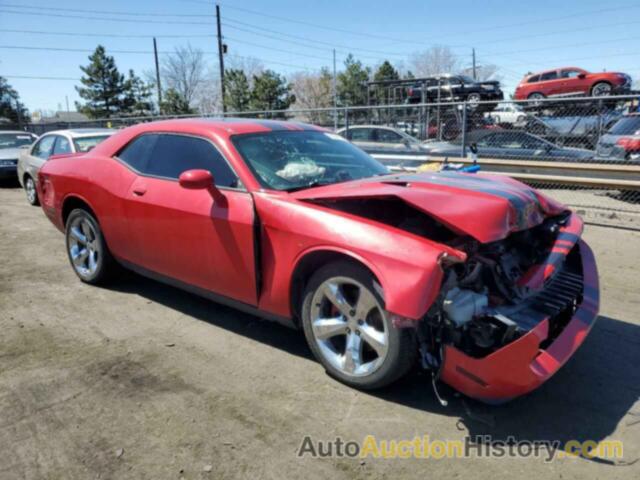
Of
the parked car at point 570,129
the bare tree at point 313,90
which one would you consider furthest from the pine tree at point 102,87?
the parked car at point 570,129

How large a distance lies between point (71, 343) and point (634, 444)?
12.0ft

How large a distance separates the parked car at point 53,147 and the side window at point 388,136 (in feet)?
21.3

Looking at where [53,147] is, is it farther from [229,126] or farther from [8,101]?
[8,101]

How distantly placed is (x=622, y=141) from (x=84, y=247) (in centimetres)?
955

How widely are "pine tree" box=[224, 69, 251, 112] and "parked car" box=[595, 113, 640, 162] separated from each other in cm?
2953

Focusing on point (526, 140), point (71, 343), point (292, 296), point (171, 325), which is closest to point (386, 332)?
point (292, 296)

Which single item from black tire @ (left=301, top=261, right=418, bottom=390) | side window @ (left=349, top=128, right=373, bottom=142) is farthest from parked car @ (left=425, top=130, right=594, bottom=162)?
black tire @ (left=301, top=261, right=418, bottom=390)

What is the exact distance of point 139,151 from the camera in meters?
4.28

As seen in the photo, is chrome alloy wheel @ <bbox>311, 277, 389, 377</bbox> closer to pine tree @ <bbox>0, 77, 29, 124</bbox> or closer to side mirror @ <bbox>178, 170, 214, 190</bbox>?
side mirror @ <bbox>178, 170, 214, 190</bbox>

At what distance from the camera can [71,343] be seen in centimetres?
367

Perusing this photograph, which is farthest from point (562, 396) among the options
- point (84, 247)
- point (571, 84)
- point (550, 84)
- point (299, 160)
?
point (550, 84)

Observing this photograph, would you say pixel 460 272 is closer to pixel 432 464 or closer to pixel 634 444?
pixel 432 464

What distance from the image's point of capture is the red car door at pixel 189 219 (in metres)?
3.36

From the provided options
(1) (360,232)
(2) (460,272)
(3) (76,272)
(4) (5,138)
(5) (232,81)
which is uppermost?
(5) (232,81)
